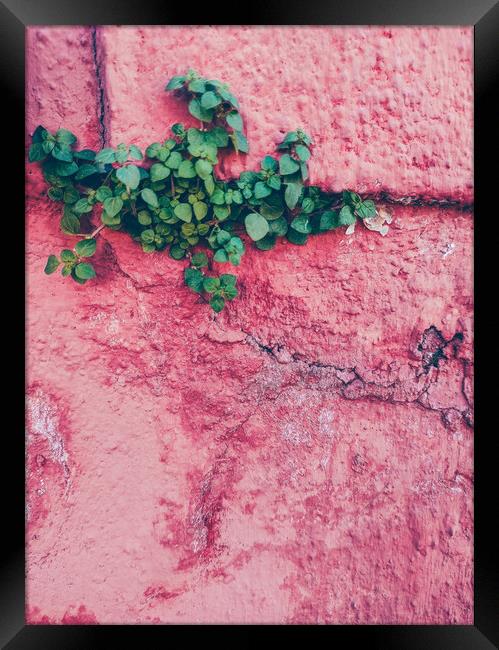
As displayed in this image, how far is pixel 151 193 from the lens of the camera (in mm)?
1371

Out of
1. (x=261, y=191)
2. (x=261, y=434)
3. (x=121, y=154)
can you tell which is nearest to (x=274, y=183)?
(x=261, y=191)

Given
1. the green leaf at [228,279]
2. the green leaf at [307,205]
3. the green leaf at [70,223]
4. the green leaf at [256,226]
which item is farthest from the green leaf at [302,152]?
the green leaf at [70,223]

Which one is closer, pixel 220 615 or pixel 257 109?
pixel 257 109

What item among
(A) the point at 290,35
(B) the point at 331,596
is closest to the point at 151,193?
(A) the point at 290,35

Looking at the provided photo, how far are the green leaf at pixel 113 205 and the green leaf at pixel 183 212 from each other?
0.18m

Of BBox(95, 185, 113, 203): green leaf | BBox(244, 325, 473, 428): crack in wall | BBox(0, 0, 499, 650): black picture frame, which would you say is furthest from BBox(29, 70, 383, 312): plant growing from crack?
BBox(244, 325, 473, 428): crack in wall

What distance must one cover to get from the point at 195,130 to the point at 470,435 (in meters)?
1.39

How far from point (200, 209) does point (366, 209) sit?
0.55 m

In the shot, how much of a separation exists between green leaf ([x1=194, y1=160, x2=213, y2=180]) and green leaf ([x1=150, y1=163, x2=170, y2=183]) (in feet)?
0.31

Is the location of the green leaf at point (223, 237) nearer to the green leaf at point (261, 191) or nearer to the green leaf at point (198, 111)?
the green leaf at point (261, 191)

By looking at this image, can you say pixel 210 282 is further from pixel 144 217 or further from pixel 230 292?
pixel 144 217
